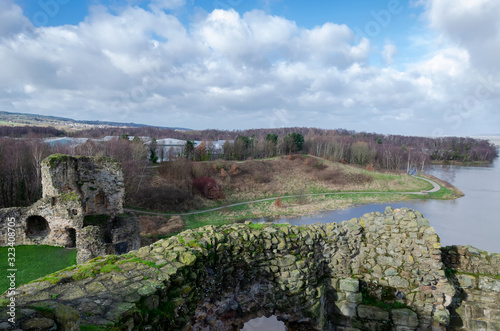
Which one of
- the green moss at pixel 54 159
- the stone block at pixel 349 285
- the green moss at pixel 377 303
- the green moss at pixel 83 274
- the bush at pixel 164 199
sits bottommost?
the bush at pixel 164 199

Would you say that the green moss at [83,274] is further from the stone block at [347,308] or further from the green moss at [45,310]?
the stone block at [347,308]

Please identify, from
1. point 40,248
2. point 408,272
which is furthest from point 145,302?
point 40,248

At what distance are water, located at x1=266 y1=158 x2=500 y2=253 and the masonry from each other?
1701 cm

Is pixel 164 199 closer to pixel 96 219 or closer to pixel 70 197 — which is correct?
pixel 96 219

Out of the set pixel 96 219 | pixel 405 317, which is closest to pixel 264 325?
pixel 405 317

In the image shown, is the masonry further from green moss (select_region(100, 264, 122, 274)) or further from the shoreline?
the shoreline

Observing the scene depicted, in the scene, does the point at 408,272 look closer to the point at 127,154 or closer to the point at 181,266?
the point at 181,266

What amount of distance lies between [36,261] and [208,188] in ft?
76.9

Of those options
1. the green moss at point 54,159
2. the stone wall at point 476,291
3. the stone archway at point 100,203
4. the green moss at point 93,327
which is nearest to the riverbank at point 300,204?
the stone archway at point 100,203

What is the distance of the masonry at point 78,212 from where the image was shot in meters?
11.6

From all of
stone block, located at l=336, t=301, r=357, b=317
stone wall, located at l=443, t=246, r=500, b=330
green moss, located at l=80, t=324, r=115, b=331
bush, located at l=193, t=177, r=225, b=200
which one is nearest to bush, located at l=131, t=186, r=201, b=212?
bush, located at l=193, t=177, r=225, b=200

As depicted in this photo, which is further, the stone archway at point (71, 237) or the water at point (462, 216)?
the water at point (462, 216)

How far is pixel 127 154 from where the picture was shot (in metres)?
34.1

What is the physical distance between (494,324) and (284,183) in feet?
114
